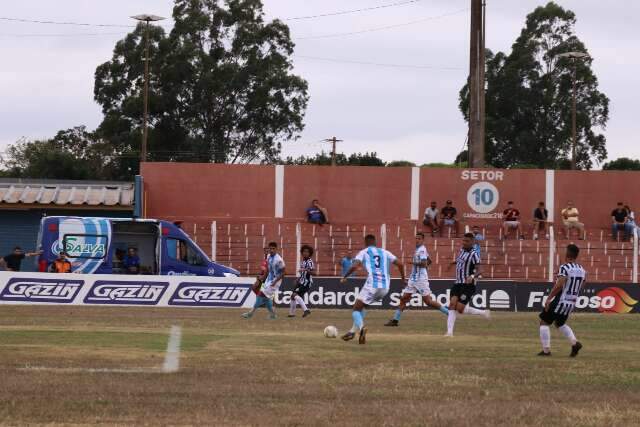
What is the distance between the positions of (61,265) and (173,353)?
19.3 metres

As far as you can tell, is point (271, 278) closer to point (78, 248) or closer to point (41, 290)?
point (41, 290)

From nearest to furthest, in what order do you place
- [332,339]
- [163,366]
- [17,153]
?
[163,366], [332,339], [17,153]

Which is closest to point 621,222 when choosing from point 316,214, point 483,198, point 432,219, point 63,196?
point 483,198

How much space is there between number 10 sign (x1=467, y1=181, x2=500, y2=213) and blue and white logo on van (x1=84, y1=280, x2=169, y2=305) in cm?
1539

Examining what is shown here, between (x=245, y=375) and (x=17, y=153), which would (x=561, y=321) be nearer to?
(x=245, y=375)

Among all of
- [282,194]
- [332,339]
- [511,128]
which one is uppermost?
[511,128]

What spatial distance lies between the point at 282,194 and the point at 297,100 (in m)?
26.7

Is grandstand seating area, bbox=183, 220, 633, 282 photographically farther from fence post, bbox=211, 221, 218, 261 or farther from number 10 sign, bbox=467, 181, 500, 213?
number 10 sign, bbox=467, 181, 500, 213

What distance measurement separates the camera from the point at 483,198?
148 ft

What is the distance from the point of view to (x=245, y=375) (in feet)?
44.9

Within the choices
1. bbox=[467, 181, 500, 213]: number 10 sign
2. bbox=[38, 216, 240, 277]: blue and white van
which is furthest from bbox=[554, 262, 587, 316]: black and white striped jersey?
bbox=[467, 181, 500, 213]: number 10 sign

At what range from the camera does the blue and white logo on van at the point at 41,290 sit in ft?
108

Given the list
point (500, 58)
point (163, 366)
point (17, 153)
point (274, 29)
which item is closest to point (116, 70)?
point (274, 29)

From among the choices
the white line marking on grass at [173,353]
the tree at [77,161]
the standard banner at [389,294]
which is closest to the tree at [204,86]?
the tree at [77,161]
